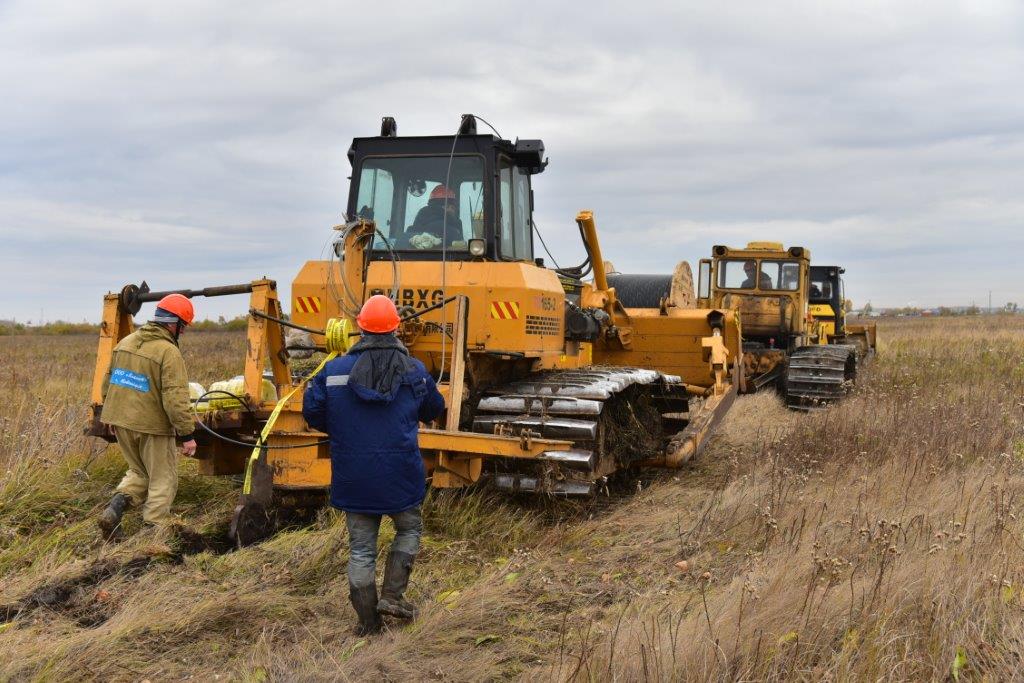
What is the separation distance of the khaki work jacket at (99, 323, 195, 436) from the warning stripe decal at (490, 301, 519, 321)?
87.9 inches

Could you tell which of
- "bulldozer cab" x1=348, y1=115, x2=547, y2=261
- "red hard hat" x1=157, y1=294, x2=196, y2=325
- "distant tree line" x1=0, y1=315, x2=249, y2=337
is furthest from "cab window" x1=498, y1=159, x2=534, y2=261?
"distant tree line" x1=0, y1=315, x2=249, y2=337

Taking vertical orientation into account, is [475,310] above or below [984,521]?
above

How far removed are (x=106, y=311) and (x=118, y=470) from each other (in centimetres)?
155

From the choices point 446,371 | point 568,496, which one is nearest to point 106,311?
point 446,371

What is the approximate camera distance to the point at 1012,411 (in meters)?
11.4

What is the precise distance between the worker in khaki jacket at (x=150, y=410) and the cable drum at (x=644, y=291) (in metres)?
8.14

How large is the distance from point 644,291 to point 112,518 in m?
8.99

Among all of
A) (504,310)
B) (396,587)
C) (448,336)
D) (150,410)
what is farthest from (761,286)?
(396,587)

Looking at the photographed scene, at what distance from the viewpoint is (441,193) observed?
804 centimetres

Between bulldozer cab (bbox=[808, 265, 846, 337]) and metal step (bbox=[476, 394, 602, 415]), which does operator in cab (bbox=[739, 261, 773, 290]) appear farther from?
metal step (bbox=[476, 394, 602, 415])

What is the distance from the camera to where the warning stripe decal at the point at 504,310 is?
748 centimetres

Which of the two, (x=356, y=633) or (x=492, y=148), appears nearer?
(x=356, y=633)

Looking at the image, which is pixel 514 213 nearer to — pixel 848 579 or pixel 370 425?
pixel 370 425

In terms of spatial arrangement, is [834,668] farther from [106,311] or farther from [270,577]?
[106,311]
